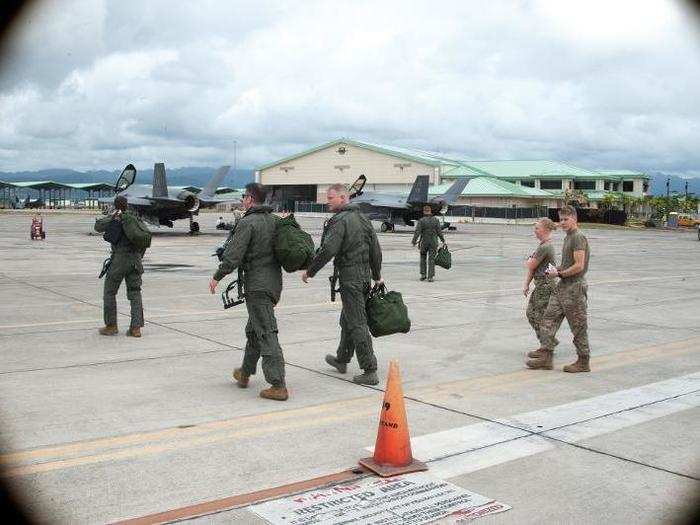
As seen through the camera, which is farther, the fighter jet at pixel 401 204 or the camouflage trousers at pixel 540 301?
the fighter jet at pixel 401 204

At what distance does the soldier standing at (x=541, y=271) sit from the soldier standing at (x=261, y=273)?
3.48 metres

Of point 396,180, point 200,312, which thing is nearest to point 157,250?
point 200,312

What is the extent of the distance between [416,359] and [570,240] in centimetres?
230

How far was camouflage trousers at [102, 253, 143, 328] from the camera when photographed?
9.83 m

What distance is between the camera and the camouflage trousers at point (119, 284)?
9.83 meters

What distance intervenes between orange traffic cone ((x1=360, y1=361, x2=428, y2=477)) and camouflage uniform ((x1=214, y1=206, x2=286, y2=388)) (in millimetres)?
1799

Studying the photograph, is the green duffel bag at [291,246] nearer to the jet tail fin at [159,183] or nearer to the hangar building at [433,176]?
the jet tail fin at [159,183]

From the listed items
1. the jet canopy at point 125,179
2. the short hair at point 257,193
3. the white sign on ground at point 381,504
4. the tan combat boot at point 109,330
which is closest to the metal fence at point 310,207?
the jet canopy at point 125,179

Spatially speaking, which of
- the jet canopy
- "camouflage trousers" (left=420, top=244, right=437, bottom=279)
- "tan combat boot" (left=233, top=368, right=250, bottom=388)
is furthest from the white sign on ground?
the jet canopy

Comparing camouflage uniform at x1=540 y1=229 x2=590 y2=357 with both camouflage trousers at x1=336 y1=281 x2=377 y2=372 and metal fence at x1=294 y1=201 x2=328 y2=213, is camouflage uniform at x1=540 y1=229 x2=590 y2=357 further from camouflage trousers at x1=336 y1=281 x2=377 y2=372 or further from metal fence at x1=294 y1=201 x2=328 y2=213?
metal fence at x1=294 y1=201 x2=328 y2=213

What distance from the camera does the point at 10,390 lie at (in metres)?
6.80

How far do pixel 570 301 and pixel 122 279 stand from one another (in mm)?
5952

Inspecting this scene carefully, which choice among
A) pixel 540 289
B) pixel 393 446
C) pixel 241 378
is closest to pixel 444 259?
pixel 540 289

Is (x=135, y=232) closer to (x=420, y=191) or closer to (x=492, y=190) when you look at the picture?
(x=420, y=191)
